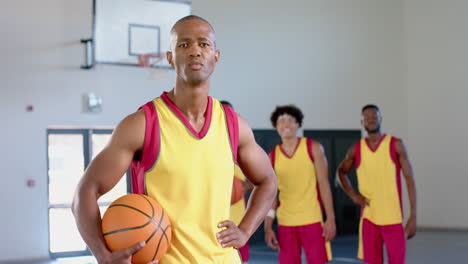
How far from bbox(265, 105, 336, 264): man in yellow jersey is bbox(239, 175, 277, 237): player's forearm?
2.64 m

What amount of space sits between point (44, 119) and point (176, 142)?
661 cm

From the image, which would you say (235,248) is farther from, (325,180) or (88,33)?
(88,33)

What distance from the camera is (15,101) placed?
7934 mm

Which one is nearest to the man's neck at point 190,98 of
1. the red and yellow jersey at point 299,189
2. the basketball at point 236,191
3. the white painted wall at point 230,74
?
the basketball at point 236,191

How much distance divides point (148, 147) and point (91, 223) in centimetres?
33

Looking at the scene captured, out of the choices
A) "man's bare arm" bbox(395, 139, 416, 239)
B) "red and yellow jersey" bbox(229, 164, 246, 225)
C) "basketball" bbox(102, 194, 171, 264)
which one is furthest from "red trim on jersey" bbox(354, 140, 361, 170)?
"basketball" bbox(102, 194, 171, 264)

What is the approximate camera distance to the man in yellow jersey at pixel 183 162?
6.10ft

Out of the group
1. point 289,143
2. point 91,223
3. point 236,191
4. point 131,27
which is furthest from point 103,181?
point 131,27

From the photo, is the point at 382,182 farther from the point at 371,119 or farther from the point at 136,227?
the point at 136,227

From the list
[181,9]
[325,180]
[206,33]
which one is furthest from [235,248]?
[181,9]

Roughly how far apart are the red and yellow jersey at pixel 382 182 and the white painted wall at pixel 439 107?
6.09 meters

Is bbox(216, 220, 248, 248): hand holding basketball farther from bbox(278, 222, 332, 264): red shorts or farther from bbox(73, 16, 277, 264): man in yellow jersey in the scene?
bbox(278, 222, 332, 264): red shorts

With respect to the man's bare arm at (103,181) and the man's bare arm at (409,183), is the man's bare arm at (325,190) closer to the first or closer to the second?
the man's bare arm at (409,183)

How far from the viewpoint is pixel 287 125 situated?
514cm
